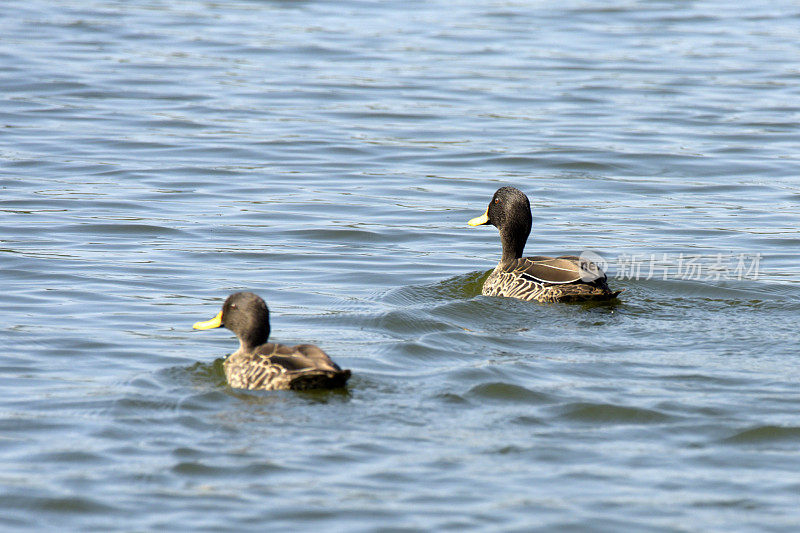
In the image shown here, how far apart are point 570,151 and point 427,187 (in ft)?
10.1

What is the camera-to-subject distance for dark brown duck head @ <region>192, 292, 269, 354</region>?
8.49 metres

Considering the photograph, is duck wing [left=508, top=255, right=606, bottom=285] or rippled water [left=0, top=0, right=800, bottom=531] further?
duck wing [left=508, top=255, right=606, bottom=285]

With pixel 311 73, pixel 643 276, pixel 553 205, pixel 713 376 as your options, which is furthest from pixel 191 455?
pixel 311 73

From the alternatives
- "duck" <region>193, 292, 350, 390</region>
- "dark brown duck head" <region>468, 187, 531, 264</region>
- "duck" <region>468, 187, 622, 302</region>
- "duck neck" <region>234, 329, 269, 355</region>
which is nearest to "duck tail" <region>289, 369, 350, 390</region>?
"duck" <region>193, 292, 350, 390</region>

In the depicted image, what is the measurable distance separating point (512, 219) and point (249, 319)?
4024 millimetres

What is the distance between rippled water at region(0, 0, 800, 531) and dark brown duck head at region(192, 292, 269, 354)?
501mm

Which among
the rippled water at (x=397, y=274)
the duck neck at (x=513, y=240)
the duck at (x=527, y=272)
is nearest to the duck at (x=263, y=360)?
the rippled water at (x=397, y=274)

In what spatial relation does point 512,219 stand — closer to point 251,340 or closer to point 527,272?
point 527,272

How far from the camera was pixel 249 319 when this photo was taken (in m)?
8.49

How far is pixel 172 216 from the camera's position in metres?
14.5

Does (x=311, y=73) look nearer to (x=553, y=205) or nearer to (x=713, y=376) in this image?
(x=553, y=205)

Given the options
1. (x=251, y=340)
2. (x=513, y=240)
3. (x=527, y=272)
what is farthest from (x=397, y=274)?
(x=251, y=340)

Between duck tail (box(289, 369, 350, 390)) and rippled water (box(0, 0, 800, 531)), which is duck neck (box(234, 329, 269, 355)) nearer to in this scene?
rippled water (box(0, 0, 800, 531))

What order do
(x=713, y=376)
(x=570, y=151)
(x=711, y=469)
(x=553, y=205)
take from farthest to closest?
(x=570, y=151)
(x=553, y=205)
(x=713, y=376)
(x=711, y=469)
